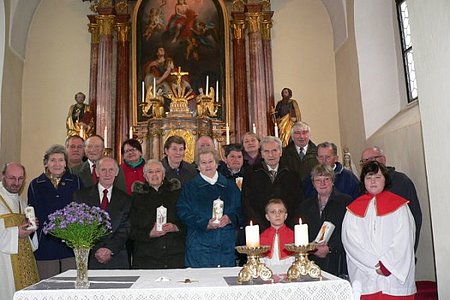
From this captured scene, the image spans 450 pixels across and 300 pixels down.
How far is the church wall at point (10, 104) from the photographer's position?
10898 millimetres

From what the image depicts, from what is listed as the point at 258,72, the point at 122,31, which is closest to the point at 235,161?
the point at 258,72

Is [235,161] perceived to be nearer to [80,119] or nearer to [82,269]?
[82,269]

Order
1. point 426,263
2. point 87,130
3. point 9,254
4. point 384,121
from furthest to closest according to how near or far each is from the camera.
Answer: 1. point 87,130
2. point 384,121
3. point 426,263
4. point 9,254

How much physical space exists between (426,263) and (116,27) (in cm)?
805

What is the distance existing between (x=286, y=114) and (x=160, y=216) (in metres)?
6.85

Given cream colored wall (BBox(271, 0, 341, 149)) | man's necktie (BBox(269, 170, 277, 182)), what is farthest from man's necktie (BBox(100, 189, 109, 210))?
cream colored wall (BBox(271, 0, 341, 149))

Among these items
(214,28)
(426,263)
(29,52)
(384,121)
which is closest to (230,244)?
(426,263)

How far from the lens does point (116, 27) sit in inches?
474

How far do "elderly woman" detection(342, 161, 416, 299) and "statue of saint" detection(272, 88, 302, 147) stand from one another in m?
5.99

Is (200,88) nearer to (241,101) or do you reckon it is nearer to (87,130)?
(241,101)

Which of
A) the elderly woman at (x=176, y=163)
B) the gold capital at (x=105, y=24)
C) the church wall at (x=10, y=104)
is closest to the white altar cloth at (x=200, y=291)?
the elderly woman at (x=176, y=163)

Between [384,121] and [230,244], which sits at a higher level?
[384,121]

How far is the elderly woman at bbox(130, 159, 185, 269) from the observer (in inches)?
201

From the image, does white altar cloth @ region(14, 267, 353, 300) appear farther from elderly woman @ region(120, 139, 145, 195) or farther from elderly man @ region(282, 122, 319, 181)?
elderly man @ region(282, 122, 319, 181)
